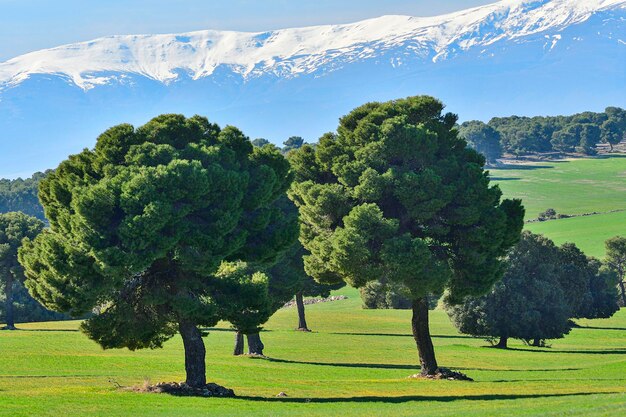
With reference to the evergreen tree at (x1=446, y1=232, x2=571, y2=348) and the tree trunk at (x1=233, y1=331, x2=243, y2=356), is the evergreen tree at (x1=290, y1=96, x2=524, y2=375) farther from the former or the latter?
the evergreen tree at (x1=446, y1=232, x2=571, y2=348)

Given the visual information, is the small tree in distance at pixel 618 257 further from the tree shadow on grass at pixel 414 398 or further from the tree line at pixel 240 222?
the tree shadow on grass at pixel 414 398

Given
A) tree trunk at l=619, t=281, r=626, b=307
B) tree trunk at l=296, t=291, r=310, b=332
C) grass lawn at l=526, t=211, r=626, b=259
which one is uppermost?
grass lawn at l=526, t=211, r=626, b=259

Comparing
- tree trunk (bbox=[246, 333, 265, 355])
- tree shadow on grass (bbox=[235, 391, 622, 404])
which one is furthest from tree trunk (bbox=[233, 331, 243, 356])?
tree shadow on grass (bbox=[235, 391, 622, 404])

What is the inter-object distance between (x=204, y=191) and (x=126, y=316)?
6640 millimetres

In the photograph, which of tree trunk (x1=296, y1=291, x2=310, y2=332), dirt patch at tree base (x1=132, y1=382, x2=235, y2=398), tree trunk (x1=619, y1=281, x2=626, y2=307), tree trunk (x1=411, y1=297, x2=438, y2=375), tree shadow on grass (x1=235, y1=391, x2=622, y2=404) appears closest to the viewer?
tree shadow on grass (x1=235, y1=391, x2=622, y2=404)

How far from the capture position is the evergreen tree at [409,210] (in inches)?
1713

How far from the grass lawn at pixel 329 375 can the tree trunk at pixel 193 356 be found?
1.93 metres

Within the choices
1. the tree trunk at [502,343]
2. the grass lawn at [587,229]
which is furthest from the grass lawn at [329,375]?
the grass lawn at [587,229]

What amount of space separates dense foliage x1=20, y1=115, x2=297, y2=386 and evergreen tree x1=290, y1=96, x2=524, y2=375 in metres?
5.01

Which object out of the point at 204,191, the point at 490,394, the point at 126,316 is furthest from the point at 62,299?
the point at 490,394

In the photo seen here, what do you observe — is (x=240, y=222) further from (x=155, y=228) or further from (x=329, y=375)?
(x=329, y=375)

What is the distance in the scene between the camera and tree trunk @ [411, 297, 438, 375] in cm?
4572

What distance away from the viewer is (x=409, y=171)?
147 feet

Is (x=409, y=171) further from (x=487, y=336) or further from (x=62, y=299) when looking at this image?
(x=487, y=336)
